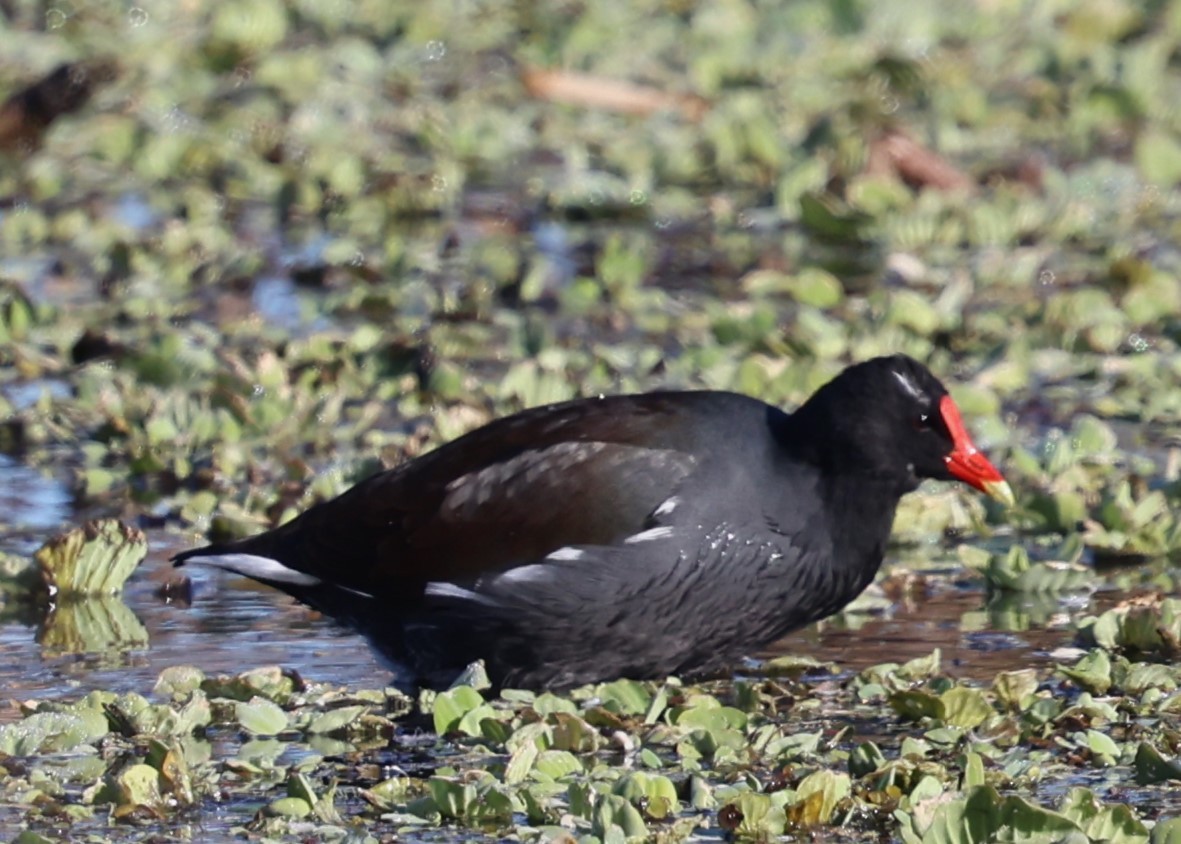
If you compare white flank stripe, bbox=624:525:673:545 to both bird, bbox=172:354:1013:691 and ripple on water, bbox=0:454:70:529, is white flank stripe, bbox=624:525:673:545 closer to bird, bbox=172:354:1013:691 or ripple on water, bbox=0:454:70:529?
bird, bbox=172:354:1013:691

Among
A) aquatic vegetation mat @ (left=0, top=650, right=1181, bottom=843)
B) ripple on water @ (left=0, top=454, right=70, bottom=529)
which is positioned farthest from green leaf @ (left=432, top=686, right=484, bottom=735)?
ripple on water @ (left=0, top=454, right=70, bottom=529)

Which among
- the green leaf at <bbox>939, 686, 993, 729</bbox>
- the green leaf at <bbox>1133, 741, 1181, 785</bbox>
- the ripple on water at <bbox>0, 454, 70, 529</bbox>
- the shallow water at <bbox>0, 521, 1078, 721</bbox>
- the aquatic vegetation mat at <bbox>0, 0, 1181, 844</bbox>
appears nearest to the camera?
the green leaf at <bbox>1133, 741, 1181, 785</bbox>

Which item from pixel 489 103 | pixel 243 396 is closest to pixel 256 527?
pixel 243 396

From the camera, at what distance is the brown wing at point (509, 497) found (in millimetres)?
5266

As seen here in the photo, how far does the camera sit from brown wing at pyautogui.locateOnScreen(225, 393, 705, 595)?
17.3 ft

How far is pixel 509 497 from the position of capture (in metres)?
5.36

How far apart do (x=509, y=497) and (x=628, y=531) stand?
296 mm

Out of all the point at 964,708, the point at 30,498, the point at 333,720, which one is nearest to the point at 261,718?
the point at 333,720

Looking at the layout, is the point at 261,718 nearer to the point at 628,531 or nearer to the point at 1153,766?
the point at 628,531

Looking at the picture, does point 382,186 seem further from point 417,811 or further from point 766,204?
point 417,811

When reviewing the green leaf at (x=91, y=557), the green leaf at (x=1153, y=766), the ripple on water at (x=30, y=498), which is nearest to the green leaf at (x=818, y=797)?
the green leaf at (x=1153, y=766)

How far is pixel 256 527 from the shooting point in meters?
6.66

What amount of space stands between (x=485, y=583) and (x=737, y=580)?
0.56 meters

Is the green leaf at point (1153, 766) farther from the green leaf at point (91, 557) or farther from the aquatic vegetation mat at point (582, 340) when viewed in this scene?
the green leaf at point (91, 557)
